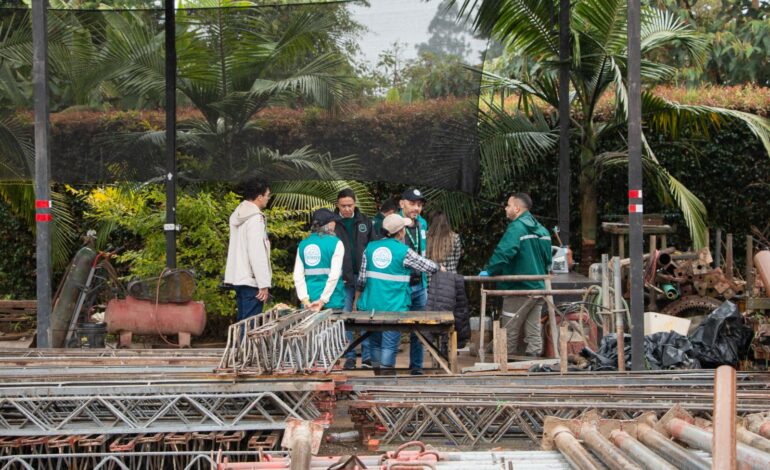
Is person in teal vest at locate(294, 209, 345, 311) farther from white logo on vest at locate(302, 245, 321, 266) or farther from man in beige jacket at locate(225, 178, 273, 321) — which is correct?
man in beige jacket at locate(225, 178, 273, 321)

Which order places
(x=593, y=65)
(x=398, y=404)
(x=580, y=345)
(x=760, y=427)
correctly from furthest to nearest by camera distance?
(x=593, y=65)
(x=580, y=345)
(x=398, y=404)
(x=760, y=427)

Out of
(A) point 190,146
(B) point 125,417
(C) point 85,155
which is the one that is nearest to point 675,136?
(A) point 190,146

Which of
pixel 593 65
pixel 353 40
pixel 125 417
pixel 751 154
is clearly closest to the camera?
pixel 125 417

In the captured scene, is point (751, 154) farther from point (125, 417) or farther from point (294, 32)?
point (125, 417)

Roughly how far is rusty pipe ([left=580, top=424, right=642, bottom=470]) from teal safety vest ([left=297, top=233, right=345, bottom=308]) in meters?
5.19

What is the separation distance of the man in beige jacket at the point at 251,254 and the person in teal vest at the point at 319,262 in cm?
32

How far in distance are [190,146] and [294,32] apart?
1806mm

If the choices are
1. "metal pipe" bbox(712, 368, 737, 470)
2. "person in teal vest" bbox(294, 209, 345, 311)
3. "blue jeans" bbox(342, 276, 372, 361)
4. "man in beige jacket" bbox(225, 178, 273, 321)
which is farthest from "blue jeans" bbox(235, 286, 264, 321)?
"metal pipe" bbox(712, 368, 737, 470)

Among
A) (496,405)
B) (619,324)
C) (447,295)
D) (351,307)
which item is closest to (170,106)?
(351,307)

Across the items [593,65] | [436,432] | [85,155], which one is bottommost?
[436,432]

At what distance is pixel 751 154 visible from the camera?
15445mm

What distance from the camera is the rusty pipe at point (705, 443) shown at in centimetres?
350

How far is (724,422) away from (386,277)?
7.24m

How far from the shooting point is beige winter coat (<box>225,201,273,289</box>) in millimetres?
9992
